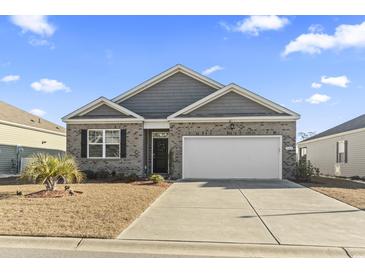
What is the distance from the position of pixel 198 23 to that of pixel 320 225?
628 centimetres

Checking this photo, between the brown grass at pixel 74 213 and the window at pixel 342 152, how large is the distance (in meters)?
15.5

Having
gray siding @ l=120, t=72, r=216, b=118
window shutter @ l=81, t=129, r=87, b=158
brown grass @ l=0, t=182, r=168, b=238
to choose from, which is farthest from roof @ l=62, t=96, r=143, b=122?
brown grass @ l=0, t=182, r=168, b=238

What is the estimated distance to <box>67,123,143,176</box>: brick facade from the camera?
19188 mm

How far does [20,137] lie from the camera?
82.1ft

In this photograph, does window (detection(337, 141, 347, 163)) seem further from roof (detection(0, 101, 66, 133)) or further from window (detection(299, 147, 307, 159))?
roof (detection(0, 101, 66, 133))

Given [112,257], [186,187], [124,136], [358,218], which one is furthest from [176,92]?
[112,257]

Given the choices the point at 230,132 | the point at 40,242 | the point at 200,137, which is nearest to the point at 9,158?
the point at 200,137

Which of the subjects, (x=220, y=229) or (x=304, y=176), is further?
(x=304, y=176)

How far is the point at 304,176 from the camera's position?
58.1ft

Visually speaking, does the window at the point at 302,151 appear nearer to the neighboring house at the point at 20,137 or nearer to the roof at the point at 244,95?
the roof at the point at 244,95

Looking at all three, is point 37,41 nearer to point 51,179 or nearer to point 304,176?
point 51,179

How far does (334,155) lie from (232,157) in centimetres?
1057

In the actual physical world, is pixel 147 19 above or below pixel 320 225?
above

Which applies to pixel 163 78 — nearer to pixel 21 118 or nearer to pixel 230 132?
pixel 230 132
